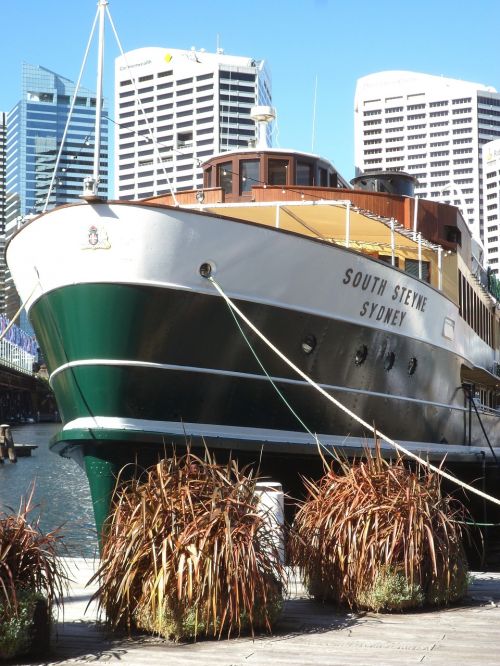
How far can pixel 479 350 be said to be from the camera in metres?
19.3

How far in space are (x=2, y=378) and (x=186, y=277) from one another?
98.9 meters

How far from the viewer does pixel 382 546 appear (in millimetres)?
6969

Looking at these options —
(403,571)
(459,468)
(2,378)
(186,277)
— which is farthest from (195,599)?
(2,378)

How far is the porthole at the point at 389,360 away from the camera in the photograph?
13508mm

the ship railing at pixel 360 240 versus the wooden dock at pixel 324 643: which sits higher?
the ship railing at pixel 360 240

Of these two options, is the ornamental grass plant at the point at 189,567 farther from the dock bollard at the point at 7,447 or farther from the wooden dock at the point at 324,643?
the dock bollard at the point at 7,447

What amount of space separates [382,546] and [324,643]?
104 cm

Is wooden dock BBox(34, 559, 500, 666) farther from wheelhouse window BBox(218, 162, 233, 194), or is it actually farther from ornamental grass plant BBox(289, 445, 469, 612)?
wheelhouse window BBox(218, 162, 233, 194)

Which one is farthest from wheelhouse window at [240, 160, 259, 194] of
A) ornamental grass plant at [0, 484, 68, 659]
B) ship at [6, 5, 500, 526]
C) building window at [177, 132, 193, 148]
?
ornamental grass plant at [0, 484, 68, 659]

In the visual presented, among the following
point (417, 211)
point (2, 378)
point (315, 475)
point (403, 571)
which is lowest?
point (403, 571)

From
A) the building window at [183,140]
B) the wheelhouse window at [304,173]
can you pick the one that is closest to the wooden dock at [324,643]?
the wheelhouse window at [304,173]

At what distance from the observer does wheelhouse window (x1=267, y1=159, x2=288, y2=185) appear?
1653 centimetres

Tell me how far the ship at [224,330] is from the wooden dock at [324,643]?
3.53 meters

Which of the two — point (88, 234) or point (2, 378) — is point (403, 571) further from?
point (2, 378)
